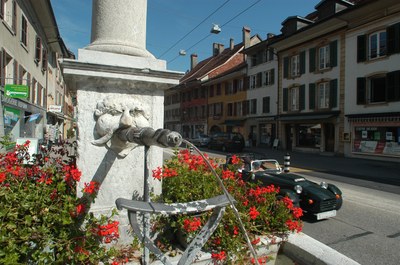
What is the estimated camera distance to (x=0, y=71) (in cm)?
1192

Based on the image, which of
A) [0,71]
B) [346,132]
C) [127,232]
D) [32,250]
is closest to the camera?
[32,250]

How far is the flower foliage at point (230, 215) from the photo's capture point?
2.35 m

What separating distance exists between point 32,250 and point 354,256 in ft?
12.9

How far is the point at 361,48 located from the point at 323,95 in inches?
171

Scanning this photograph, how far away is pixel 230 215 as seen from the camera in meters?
2.55

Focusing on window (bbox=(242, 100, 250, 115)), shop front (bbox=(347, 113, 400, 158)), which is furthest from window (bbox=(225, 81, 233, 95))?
shop front (bbox=(347, 113, 400, 158))

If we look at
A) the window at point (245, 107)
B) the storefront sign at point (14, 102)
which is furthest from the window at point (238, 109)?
the storefront sign at point (14, 102)

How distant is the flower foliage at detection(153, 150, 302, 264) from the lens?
2.35 m

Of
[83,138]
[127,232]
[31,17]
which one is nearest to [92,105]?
[83,138]

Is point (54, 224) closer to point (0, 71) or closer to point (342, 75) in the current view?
point (0, 71)

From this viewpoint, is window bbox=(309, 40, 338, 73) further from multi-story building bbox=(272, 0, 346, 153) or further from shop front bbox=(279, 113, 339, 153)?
shop front bbox=(279, 113, 339, 153)

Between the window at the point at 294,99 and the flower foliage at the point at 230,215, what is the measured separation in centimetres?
2301

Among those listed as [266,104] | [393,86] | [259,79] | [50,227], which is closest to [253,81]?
[259,79]

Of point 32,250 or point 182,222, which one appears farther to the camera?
point 182,222
